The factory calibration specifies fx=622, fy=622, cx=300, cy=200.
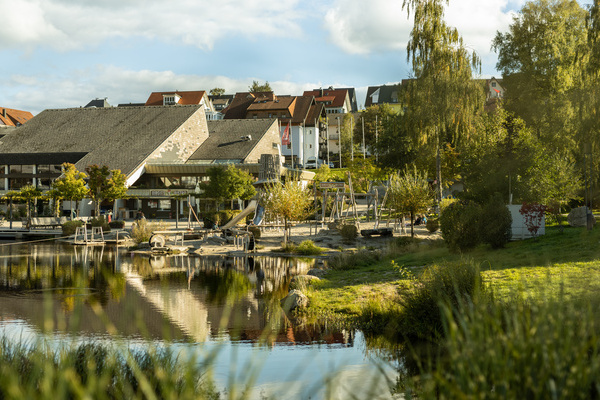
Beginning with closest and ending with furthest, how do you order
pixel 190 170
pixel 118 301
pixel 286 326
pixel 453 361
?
pixel 453 361 → pixel 286 326 → pixel 118 301 → pixel 190 170

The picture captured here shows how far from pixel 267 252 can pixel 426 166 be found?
27.0 meters

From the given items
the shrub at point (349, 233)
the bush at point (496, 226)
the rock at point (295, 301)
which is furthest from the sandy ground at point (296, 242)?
the rock at point (295, 301)

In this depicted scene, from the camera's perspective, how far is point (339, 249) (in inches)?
1153

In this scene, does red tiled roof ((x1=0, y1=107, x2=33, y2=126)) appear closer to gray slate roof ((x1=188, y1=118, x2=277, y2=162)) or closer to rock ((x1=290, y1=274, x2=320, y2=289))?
gray slate roof ((x1=188, y1=118, x2=277, y2=162))

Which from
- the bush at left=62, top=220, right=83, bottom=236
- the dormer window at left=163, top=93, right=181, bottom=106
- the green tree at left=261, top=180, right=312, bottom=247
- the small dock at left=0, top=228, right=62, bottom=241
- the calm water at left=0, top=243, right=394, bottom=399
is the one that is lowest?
the calm water at left=0, top=243, right=394, bottom=399

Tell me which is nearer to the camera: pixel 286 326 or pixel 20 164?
pixel 286 326

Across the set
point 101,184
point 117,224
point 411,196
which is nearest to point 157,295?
point 411,196

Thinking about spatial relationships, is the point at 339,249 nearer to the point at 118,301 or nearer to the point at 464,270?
the point at 118,301

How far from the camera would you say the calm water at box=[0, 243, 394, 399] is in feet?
28.1

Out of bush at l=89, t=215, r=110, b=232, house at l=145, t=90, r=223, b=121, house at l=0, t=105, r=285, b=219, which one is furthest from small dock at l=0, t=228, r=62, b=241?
house at l=145, t=90, r=223, b=121

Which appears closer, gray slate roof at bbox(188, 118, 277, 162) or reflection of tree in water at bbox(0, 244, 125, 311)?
reflection of tree in water at bbox(0, 244, 125, 311)

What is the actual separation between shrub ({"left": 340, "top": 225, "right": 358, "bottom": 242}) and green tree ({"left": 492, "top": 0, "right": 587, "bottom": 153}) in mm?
14146

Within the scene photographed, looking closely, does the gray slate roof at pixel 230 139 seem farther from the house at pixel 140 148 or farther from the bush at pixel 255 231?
the bush at pixel 255 231

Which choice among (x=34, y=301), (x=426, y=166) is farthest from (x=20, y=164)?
(x=34, y=301)
